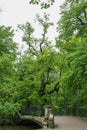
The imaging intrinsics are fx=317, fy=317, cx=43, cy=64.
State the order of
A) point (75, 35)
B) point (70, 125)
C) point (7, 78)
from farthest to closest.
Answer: point (7, 78) → point (75, 35) → point (70, 125)

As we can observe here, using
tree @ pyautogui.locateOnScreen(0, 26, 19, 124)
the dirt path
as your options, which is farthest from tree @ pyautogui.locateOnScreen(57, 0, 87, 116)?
tree @ pyautogui.locateOnScreen(0, 26, 19, 124)

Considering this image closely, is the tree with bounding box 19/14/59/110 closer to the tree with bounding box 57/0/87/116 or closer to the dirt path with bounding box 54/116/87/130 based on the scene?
the tree with bounding box 57/0/87/116

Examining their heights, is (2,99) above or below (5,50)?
below

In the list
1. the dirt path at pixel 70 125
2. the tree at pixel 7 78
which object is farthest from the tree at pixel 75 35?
the tree at pixel 7 78

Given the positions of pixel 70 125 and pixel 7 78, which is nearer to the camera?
pixel 70 125

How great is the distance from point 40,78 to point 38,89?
46.2 inches

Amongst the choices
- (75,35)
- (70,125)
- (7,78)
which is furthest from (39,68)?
(70,125)

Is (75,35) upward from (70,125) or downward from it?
upward

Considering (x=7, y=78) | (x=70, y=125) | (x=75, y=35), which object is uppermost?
(x=75, y=35)

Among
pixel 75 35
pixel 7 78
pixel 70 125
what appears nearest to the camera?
pixel 70 125

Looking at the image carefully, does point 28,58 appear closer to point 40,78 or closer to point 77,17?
point 40,78

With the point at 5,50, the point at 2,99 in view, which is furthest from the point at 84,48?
the point at 5,50

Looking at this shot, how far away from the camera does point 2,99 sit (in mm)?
24562

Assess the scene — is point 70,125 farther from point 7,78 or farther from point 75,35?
point 7,78
